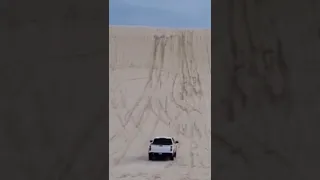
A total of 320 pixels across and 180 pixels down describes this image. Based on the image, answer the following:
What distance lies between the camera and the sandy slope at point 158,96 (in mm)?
18078

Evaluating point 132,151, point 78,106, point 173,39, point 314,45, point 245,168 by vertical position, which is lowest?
point 132,151

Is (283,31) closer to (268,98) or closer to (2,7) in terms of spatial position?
(268,98)

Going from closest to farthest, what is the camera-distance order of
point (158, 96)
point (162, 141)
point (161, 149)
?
point (162, 141) → point (161, 149) → point (158, 96)

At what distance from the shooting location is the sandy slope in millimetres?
18078

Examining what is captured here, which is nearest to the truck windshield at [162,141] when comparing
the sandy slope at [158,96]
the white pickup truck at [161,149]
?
the white pickup truck at [161,149]

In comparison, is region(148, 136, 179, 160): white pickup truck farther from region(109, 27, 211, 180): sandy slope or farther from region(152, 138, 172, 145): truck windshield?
region(109, 27, 211, 180): sandy slope

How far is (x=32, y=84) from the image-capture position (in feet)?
3.16

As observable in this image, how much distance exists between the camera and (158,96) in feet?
80.5

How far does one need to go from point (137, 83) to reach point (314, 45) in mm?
24399

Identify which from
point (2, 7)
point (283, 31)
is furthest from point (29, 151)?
point (283, 31)

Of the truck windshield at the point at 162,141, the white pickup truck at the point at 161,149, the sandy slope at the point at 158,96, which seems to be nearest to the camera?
the truck windshield at the point at 162,141

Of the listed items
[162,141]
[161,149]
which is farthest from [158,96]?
[162,141]

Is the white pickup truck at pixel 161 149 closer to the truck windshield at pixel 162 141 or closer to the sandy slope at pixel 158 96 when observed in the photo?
the truck windshield at pixel 162 141

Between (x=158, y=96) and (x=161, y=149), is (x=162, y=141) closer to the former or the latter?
(x=161, y=149)
